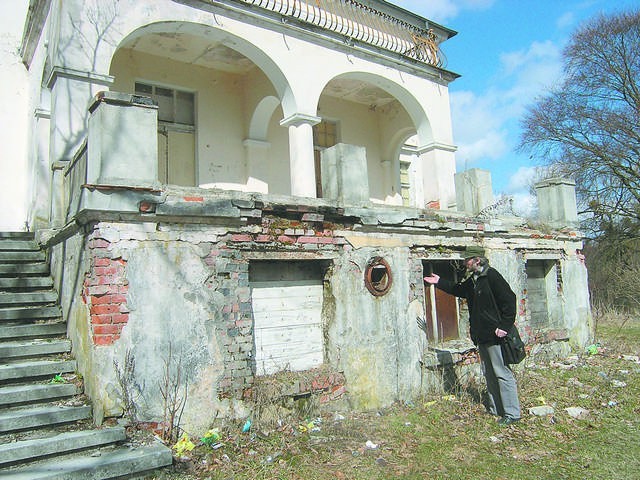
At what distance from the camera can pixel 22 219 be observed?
29.3 feet

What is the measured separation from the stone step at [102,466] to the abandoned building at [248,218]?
0.53 metres

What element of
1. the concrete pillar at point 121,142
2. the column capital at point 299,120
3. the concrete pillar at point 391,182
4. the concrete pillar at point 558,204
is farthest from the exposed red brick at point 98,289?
the concrete pillar at point 391,182

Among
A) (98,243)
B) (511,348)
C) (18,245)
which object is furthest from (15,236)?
(511,348)

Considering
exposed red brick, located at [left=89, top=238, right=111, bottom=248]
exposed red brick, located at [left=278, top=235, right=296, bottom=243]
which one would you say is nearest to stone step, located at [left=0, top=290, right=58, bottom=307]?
exposed red brick, located at [left=89, top=238, right=111, bottom=248]

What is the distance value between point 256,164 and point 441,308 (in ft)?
17.0

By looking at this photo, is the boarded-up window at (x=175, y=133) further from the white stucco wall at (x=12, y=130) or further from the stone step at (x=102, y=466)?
the stone step at (x=102, y=466)

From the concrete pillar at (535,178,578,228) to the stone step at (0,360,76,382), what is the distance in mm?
8630

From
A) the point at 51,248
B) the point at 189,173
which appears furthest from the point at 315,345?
the point at 189,173

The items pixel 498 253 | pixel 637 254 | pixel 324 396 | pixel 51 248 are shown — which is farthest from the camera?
pixel 637 254

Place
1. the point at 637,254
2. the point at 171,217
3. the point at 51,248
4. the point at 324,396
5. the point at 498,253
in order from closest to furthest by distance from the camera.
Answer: the point at 171,217 → the point at 324,396 → the point at 51,248 → the point at 498,253 → the point at 637,254

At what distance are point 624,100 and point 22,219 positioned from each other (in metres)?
22.0

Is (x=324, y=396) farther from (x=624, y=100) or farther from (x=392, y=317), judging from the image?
(x=624, y=100)

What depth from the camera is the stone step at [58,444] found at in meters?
3.64

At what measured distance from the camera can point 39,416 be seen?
13.4ft
